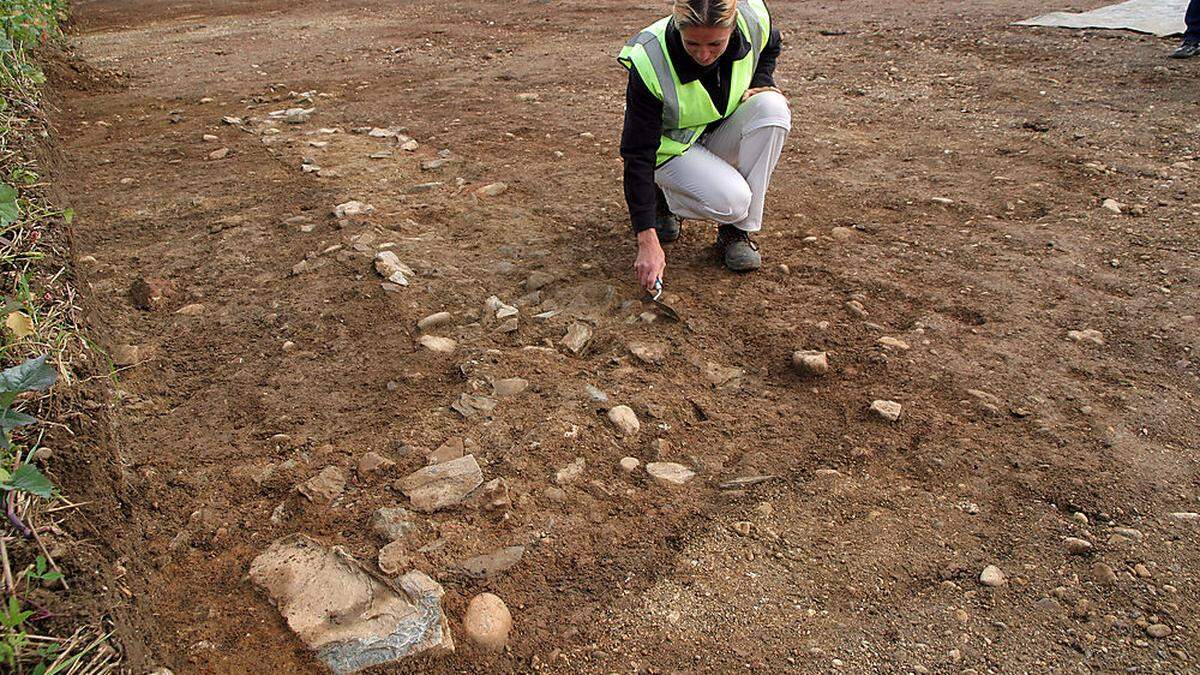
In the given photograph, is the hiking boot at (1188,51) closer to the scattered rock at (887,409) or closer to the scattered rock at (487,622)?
the scattered rock at (887,409)

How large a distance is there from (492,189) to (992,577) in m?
2.83

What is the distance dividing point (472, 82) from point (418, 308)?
339cm

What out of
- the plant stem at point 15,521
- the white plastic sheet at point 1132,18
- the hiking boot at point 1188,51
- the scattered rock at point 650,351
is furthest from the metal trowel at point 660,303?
the white plastic sheet at point 1132,18

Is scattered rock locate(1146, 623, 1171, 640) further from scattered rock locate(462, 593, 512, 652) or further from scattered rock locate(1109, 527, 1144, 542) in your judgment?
scattered rock locate(462, 593, 512, 652)

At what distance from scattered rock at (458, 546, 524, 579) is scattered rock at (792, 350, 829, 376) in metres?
1.09

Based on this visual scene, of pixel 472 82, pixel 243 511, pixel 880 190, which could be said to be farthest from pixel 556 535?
pixel 472 82

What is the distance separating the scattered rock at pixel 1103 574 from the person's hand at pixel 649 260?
5.01ft

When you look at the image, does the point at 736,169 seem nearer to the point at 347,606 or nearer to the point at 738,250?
the point at 738,250

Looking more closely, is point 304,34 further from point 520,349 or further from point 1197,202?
point 1197,202

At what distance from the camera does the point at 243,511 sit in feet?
7.27

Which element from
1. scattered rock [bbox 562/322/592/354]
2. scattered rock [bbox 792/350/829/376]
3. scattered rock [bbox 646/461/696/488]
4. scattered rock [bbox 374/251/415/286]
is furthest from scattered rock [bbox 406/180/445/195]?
scattered rock [bbox 646/461/696/488]

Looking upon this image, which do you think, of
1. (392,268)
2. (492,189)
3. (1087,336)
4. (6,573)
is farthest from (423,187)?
(6,573)

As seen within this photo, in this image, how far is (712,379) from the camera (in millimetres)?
2717

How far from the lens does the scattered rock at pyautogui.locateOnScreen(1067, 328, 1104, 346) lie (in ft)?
9.09
